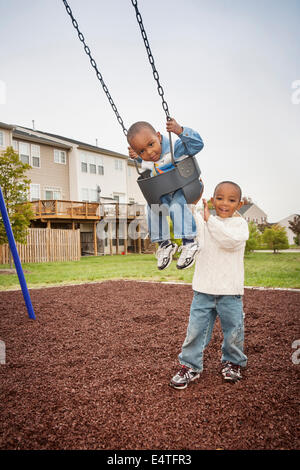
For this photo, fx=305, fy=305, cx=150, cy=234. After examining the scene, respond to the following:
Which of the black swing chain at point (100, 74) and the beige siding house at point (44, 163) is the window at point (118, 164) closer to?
the beige siding house at point (44, 163)

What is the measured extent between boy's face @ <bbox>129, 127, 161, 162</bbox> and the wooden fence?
14233 mm

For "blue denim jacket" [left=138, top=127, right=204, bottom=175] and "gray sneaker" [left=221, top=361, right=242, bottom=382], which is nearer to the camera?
"blue denim jacket" [left=138, top=127, right=204, bottom=175]

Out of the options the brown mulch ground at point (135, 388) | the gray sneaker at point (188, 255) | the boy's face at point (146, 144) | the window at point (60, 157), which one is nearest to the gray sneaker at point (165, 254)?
the gray sneaker at point (188, 255)

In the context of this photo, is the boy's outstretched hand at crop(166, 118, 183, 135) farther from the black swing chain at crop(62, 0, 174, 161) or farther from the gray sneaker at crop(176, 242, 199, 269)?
the gray sneaker at crop(176, 242, 199, 269)

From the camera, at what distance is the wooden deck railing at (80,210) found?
1844 centimetres

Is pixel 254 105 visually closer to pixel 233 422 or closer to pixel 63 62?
pixel 63 62

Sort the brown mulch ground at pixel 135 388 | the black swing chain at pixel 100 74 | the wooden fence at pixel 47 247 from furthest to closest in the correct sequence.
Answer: the wooden fence at pixel 47 247
the black swing chain at pixel 100 74
the brown mulch ground at pixel 135 388

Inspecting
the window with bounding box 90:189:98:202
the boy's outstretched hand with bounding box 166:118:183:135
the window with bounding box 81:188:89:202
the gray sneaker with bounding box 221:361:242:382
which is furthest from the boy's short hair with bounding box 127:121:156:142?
the window with bounding box 90:189:98:202

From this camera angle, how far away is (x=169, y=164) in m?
2.37

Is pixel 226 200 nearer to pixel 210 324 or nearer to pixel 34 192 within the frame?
pixel 210 324

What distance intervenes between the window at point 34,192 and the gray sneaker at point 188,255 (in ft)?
66.6

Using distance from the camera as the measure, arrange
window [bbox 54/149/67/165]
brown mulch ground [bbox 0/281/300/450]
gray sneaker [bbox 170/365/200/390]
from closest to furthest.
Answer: brown mulch ground [bbox 0/281/300/450], gray sneaker [bbox 170/365/200/390], window [bbox 54/149/67/165]

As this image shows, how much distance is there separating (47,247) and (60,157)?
343 inches

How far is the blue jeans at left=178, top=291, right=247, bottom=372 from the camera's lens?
93.6 inches
